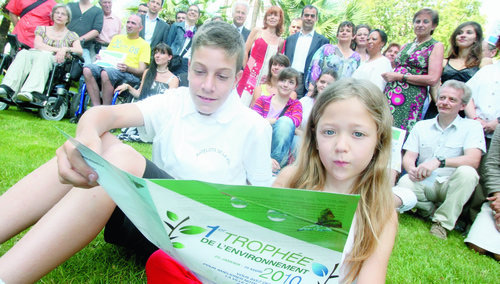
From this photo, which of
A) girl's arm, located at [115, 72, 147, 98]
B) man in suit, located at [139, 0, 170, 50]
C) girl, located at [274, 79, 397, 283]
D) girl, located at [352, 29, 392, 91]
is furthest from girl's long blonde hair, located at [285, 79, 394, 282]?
man in suit, located at [139, 0, 170, 50]

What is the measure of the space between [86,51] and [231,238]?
5.40 meters

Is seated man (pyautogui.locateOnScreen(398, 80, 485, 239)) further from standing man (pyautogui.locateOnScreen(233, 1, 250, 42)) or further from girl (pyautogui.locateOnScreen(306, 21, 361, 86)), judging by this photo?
standing man (pyautogui.locateOnScreen(233, 1, 250, 42))

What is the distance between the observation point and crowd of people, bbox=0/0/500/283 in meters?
1.02

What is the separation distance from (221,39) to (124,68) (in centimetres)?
405

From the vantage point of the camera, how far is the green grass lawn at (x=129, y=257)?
132 cm

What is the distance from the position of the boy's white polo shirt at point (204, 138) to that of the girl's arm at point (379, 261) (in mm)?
574

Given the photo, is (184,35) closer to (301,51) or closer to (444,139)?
(301,51)

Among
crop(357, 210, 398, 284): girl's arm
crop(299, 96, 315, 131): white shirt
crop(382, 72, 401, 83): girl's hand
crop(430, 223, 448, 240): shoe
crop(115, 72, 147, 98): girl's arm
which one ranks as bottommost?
crop(430, 223, 448, 240): shoe

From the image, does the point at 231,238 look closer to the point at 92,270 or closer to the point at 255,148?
the point at 255,148

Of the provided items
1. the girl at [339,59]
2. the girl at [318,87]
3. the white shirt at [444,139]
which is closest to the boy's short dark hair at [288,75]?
the girl at [318,87]

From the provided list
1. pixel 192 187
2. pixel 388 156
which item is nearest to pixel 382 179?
pixel 388 156

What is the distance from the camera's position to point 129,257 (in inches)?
58.1

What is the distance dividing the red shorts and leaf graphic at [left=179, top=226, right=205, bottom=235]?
22cm

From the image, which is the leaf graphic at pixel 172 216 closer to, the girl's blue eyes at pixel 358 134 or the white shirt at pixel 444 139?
the girl's blue eyes at pixel 358 134
